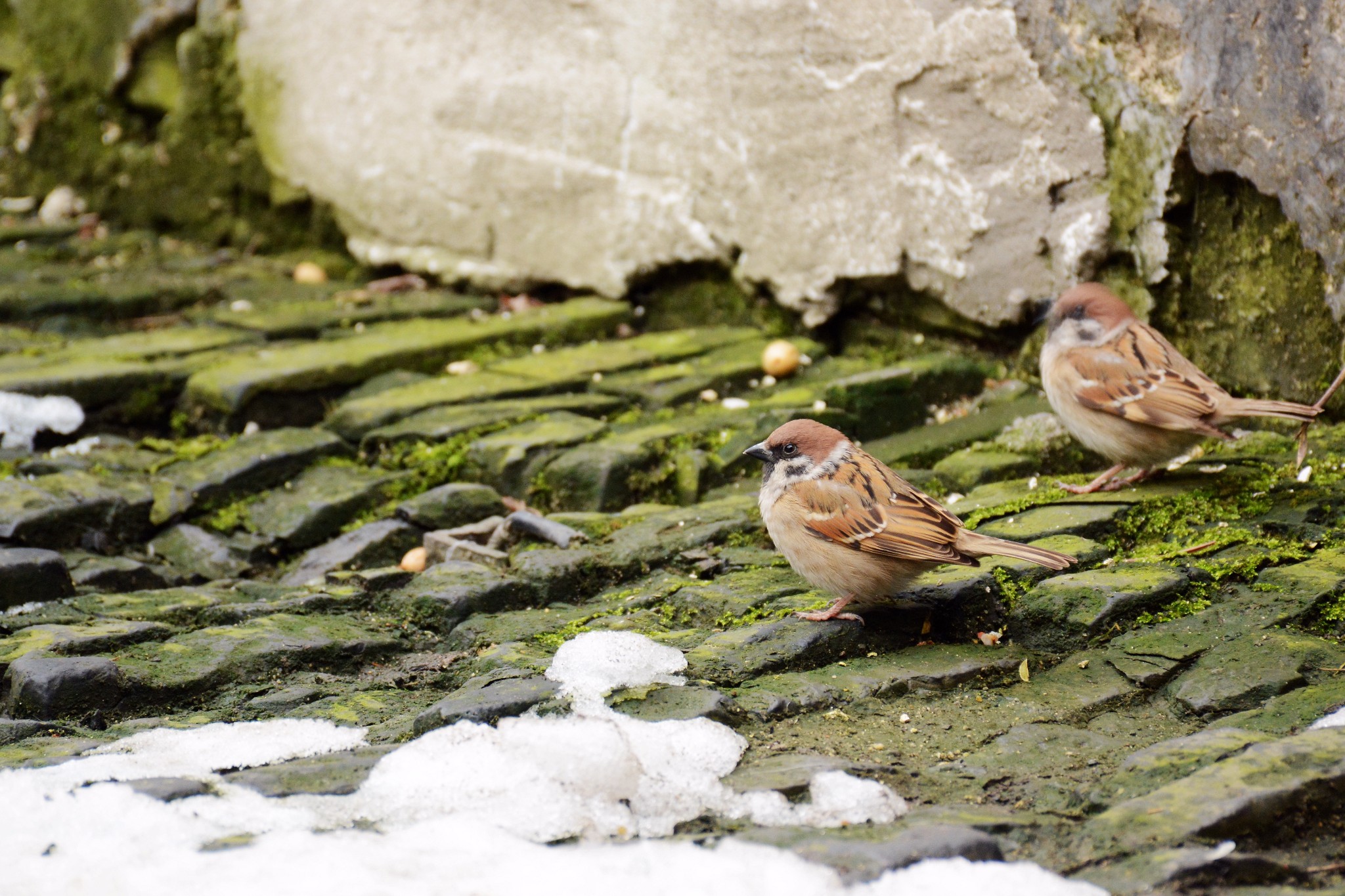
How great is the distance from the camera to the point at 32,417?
5.63m

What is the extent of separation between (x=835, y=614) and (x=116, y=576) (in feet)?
8.72

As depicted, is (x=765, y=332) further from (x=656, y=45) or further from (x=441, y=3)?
(x=441, y=3)

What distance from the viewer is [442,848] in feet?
8.11

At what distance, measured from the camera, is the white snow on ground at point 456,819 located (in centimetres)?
231

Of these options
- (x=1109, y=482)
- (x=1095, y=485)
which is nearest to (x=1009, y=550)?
(x=1095, y=485)

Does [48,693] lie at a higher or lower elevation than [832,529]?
lower

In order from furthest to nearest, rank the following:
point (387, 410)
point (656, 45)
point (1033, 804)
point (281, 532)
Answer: point (656, 45) → point (387, 410) → point (281, 532) → point (1033, 804)

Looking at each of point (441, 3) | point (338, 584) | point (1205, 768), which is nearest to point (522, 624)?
point (338, 584)

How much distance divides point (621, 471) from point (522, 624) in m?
1.38

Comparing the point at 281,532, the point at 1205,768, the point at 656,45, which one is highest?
the point at 656,45

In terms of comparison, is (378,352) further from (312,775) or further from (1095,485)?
(312,775)

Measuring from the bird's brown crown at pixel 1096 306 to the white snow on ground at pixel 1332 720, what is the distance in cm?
219

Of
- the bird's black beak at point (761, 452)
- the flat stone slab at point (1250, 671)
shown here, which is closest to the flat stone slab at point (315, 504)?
the bird's black beak at point (761, 452)

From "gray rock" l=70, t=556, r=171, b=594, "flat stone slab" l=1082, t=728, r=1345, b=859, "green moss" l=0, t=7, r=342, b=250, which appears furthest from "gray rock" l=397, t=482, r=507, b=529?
"green moss" l=0, t=7, r=342, b=250
